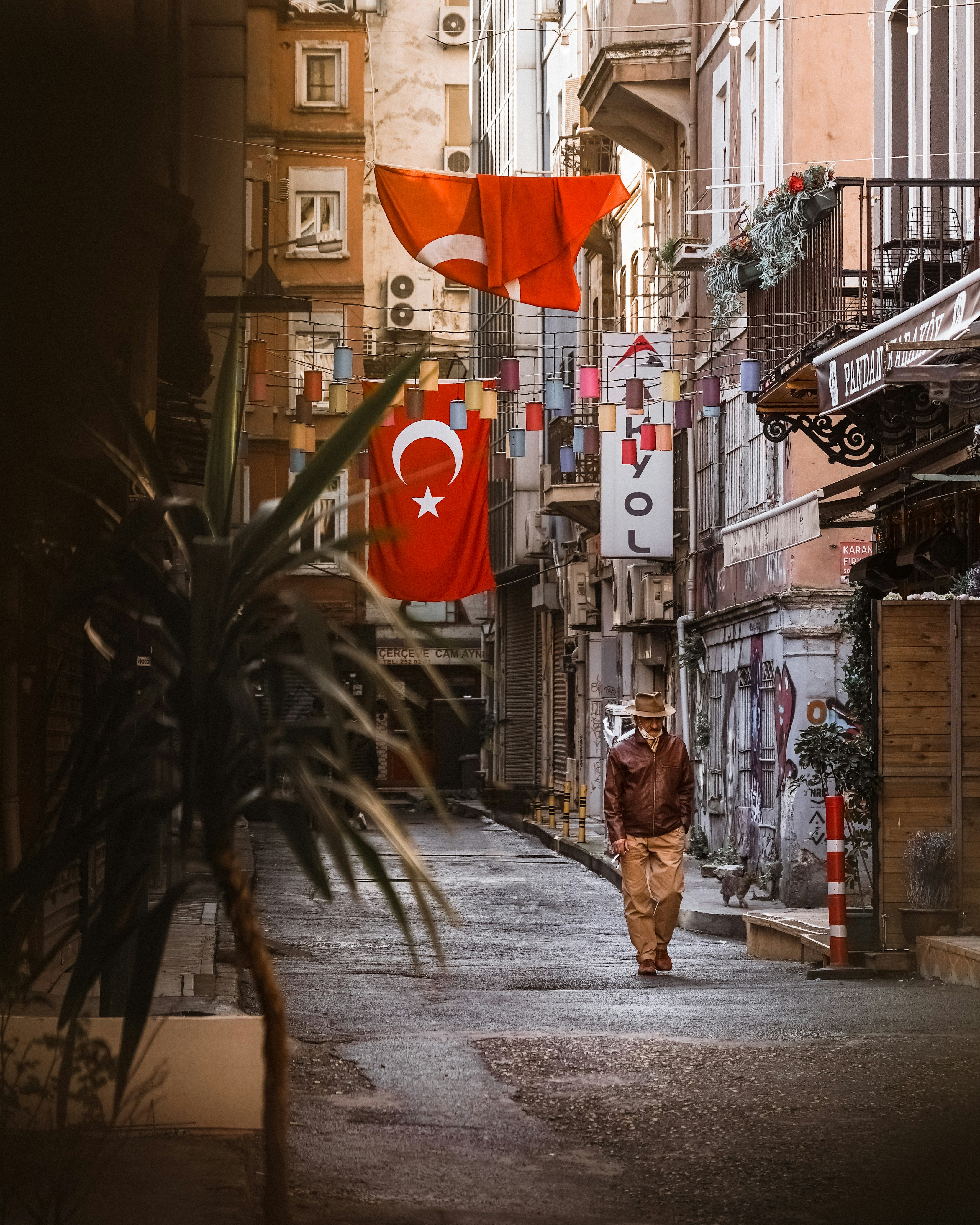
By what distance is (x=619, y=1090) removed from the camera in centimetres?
771

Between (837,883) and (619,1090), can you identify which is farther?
(837,883)

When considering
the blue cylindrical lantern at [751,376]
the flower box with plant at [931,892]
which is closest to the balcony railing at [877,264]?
the blue cylindrical lantern at [751,376]

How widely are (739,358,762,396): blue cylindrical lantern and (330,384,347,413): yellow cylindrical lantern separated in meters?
4.44

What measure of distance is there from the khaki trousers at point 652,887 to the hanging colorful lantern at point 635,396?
28.0 feet

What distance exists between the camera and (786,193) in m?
16.6

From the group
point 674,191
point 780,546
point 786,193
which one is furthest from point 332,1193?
point 674,191

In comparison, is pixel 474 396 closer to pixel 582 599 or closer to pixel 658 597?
pixel 658 597

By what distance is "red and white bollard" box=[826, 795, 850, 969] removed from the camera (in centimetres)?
1166

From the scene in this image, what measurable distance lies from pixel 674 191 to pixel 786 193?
403 inches

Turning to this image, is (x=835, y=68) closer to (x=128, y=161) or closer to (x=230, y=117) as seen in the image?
(x=230, y=117)

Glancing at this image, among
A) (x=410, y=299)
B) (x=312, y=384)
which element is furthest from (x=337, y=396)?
(x=410, y=299)

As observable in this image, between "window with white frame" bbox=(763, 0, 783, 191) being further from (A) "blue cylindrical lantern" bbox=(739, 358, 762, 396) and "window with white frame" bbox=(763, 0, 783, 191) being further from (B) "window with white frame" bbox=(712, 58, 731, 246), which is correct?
(A) "blue cylindrical lantern" bbox=(739, 358, 762, 396)

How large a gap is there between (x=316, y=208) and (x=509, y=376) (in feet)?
96.6

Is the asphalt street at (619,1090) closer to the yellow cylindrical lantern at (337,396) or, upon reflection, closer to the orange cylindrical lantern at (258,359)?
the orange cylindrical lantern at (258,359)
